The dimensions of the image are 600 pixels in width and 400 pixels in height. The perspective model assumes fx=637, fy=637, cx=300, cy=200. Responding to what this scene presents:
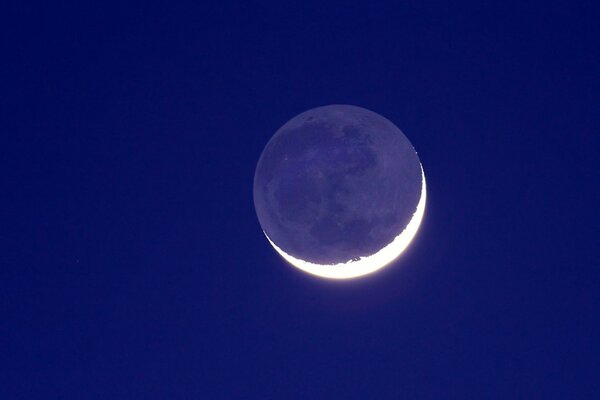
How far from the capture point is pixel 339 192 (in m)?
4.54

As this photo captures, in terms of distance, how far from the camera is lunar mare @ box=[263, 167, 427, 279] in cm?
475

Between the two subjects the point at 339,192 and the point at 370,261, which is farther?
the point at 370,261

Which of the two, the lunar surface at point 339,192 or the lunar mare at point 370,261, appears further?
the lunar mare at point 370,261

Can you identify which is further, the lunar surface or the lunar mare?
the lunar mare

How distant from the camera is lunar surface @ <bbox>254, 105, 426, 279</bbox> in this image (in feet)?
15.0

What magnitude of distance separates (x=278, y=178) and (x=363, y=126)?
2.52 feet

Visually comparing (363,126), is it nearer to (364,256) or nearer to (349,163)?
(349,163)

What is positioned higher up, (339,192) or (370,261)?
(339,192)


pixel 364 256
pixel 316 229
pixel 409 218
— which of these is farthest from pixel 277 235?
pixel 409 218

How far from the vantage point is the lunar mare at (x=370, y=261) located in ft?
15.6

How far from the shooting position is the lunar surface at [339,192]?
4.56 m

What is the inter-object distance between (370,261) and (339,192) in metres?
0.61

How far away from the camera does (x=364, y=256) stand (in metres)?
4.67

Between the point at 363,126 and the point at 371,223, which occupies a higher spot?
the point at 363,126
